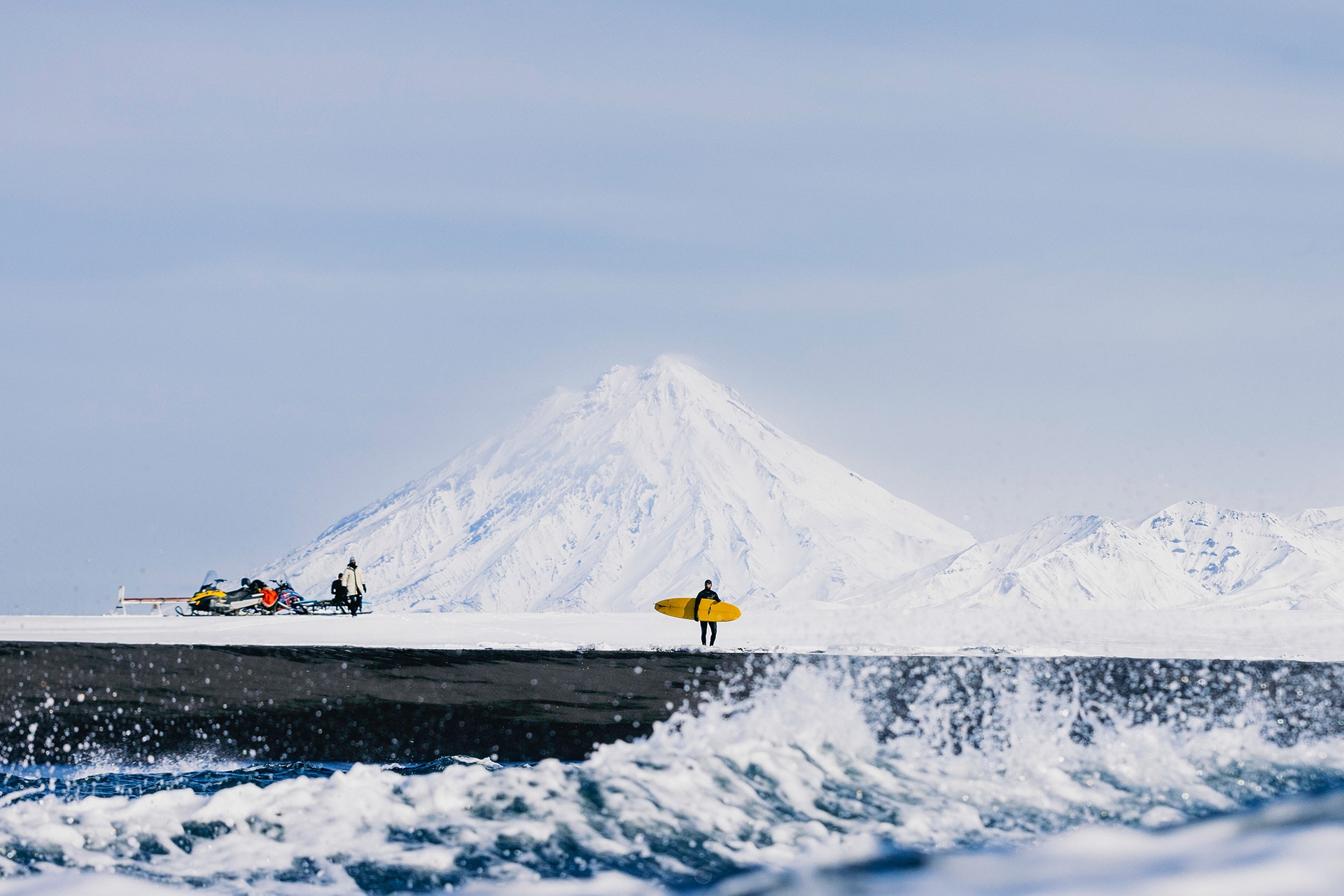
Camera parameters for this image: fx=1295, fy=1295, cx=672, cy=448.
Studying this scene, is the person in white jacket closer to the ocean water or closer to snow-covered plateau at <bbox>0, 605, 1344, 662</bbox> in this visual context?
snow-covered plateau at <bbox>0, 605, 1344, 662</bbox>

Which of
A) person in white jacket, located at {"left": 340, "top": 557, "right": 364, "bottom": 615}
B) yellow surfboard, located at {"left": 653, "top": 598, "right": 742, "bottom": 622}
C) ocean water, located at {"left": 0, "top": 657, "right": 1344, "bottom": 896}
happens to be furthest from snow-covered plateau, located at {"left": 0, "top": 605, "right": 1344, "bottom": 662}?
ocean water, located at {"left": 0, "top": 657, "right": 1344, "bottom": 896}

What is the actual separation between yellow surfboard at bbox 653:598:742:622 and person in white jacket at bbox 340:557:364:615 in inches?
305

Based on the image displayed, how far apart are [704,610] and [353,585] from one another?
1135 cm

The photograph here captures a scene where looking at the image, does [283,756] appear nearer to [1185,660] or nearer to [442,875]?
[442,875]

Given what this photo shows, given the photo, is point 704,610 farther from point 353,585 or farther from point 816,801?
point 353,585

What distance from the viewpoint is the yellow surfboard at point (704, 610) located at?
80.8 ft

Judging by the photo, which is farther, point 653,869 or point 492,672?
point 492,672

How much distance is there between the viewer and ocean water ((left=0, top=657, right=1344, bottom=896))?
36.0ft

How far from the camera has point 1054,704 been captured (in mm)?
19172

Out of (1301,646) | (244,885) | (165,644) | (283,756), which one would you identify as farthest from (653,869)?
(1301,646)

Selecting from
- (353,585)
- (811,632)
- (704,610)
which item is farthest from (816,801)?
(353,585)

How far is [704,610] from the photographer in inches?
976

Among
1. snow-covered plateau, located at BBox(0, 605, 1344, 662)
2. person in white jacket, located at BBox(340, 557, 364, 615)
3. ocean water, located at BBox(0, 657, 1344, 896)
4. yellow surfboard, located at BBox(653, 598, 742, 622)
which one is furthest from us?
person in white jacket, located at BBox(340, 557, 364, 615)

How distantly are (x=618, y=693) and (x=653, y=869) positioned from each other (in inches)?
354
